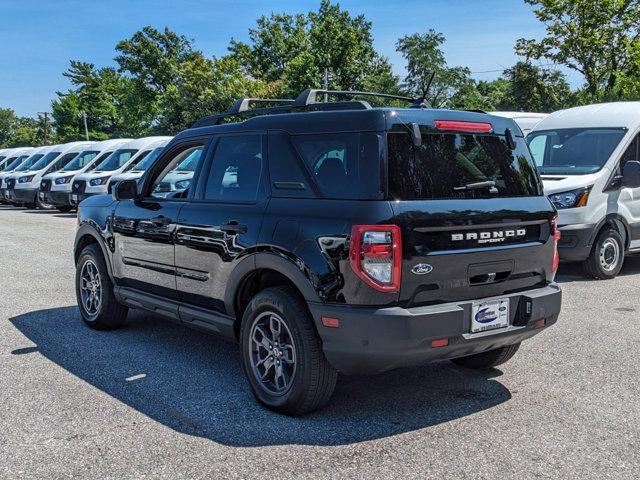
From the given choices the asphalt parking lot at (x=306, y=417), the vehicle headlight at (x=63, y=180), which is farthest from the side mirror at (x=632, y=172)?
the vehicle headlight at (x=63, y=180)

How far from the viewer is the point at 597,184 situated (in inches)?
352

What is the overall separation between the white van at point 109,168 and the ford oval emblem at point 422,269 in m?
15.5

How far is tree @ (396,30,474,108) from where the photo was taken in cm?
4997

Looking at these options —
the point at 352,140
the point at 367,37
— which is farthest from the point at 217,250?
the point at 367,37

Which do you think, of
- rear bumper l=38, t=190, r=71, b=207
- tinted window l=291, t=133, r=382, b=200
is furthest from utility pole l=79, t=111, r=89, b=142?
tinted window l=291, t=133, r=382, b=200

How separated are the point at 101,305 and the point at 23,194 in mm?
19068

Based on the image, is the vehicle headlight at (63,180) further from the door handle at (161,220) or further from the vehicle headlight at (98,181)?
the door handle at (161,220)

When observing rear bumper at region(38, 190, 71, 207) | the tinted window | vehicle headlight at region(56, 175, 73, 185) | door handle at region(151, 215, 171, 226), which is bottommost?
rear bumper at region(38, 190, 71, 207)

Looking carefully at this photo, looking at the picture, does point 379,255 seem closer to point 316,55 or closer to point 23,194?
point 23,194

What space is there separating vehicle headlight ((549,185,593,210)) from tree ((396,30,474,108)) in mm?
41545

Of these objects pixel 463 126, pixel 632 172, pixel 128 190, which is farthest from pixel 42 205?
pixel 463 126

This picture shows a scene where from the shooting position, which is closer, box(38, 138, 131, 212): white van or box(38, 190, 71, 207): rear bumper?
box(38, 190, 71, 207): rear bumper

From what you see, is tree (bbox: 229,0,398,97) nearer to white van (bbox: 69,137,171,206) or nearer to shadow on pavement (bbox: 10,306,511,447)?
white van (bbox: 69,137,171,206)

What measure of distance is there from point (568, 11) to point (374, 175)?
32004mm
